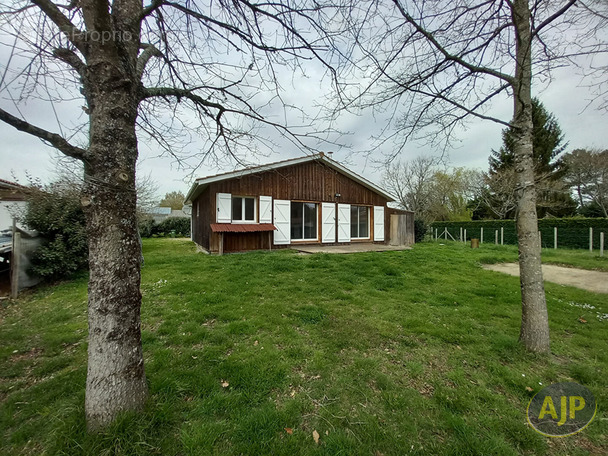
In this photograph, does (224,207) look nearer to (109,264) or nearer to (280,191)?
(280,191)

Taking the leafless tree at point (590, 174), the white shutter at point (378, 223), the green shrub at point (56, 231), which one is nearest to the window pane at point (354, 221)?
the white shutter at point (378, 223)

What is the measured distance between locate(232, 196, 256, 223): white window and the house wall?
0.28 m

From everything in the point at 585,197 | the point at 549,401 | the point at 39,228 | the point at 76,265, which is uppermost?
the point at 585,197

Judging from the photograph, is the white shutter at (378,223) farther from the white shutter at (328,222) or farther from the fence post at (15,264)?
the fence post at (15,264)

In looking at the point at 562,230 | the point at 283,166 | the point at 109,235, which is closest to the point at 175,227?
the point at 283,166

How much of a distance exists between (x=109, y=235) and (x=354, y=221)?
40.4 ft

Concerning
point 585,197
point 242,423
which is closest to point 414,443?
point 242,423

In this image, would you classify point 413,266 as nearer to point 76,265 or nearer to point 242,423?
point 242,423

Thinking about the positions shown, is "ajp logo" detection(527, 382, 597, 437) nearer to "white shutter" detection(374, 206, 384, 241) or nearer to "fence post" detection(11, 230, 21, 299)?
"fence post" detection(11, 230, 21, 299)

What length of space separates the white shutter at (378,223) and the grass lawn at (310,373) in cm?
933

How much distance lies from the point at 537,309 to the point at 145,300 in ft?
17.4

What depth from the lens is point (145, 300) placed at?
13.2 feet

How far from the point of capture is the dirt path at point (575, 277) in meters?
5.40

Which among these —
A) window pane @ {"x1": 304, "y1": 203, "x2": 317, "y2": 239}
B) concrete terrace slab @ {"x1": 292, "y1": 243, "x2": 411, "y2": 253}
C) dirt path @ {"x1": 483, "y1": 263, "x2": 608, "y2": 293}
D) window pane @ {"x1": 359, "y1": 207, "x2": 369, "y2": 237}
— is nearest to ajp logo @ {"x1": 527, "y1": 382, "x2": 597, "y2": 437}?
dirt path @ {"x1": 483, "y1": 263, "x2": 608, "y2": 293}
